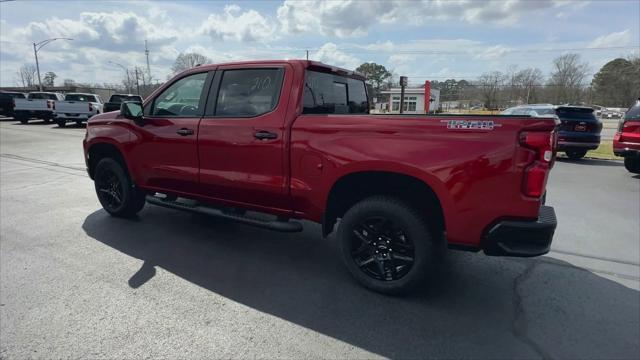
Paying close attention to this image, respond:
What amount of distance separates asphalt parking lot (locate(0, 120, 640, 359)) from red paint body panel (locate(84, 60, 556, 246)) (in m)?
0.64

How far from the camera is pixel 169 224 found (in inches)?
206

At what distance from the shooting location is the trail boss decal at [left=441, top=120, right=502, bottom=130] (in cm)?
271

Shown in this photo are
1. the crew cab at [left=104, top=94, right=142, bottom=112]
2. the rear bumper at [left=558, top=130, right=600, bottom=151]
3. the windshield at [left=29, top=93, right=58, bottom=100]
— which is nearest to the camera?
the crew cab at [left=104, top=94, right=142, bottom=112]

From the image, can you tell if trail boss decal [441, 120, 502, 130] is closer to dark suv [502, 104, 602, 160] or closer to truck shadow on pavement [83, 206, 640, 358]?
truck shadow on pavement [83, 206, 640, 358]

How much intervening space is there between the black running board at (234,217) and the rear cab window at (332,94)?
3.58ft

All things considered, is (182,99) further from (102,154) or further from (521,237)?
(521,237)

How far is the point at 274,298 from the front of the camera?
130 inches

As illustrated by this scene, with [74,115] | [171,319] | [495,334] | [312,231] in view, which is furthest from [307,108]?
[74,115]

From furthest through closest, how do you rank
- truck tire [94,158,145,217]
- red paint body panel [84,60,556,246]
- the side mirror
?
truck tire [94,158,145,217] → the side mirror → red paint body panel [84,60,556,246]

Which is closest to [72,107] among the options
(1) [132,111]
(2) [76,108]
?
(2) [76,108]

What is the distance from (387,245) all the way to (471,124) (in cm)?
124

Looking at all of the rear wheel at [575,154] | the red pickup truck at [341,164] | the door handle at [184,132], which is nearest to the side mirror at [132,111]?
the red pickup truck at [341,164]

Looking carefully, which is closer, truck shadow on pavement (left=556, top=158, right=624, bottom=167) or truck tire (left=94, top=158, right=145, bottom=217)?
truck tire (left=94, top=158, right=145, bottom=217)

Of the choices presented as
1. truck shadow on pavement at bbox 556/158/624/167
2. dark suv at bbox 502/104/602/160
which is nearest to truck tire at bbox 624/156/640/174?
truck shadow on pavement at bbox 556/158/624/167
